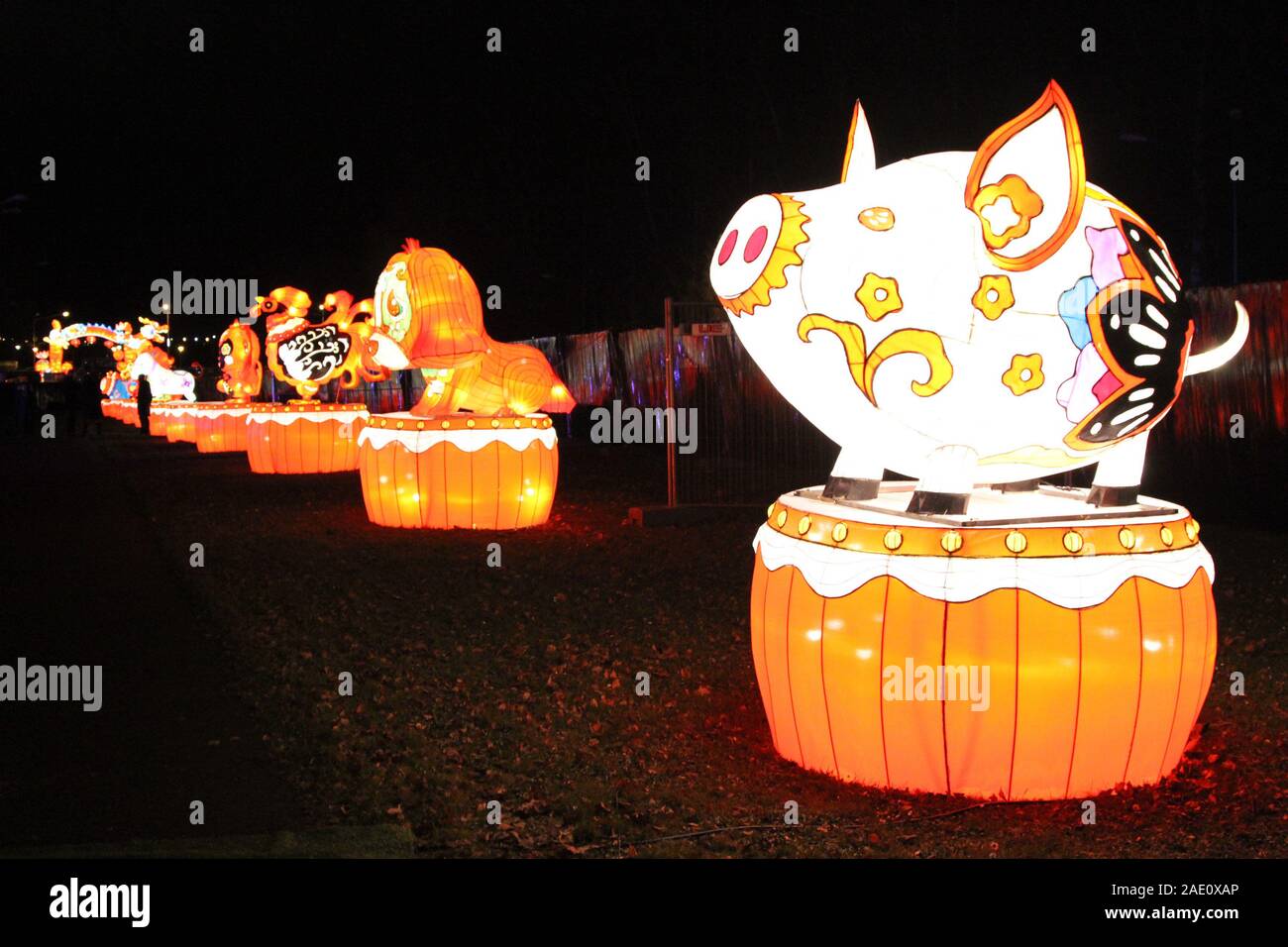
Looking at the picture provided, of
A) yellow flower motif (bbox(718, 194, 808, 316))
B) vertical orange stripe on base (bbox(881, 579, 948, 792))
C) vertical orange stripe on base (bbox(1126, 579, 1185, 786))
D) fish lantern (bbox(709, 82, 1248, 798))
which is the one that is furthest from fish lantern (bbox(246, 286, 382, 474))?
vertical orange stripe on base (bbox(1126, 579, 1185, 786))

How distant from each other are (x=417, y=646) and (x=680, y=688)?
68.6 inches

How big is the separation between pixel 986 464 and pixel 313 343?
621 inches

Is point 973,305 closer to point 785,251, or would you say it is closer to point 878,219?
point 878,219

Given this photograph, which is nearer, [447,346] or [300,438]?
[447,346]

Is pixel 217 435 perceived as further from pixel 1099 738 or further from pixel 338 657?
pixel 1099 738

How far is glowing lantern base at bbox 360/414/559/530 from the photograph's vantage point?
11562 mm

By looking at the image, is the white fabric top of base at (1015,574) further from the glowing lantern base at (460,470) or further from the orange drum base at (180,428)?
the orange drum base at (180,428)

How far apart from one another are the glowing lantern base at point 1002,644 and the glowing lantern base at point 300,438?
49.1 ft

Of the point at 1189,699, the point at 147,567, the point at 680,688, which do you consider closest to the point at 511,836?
the point at 680,688

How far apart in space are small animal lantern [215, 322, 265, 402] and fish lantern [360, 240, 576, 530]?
13.4 m

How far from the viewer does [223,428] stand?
2464 centimetres

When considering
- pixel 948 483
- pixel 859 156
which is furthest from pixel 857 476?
pixel 859 156

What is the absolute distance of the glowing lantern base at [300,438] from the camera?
729 inches

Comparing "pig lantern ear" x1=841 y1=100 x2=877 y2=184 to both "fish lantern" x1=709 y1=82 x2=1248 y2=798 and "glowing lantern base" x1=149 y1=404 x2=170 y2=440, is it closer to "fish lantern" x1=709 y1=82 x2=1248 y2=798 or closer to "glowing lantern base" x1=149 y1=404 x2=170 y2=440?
"fish lantern" x1=709 y1=82 x2=1248 y2=798
